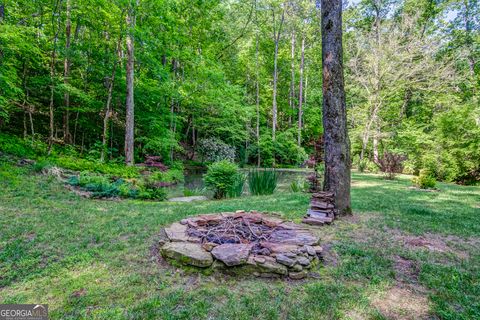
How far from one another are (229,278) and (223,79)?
10.2 m

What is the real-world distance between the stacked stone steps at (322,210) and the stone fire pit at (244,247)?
0.53 metres

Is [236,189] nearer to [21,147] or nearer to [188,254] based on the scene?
[188,254]

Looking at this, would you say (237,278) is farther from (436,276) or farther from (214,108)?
(214,108)

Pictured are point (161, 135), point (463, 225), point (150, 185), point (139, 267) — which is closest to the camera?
point (139, 267)

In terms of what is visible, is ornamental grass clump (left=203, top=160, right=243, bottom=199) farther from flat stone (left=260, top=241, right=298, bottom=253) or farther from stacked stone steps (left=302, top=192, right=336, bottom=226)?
flat stone (left=260, top=241, right=298, bottom=253)

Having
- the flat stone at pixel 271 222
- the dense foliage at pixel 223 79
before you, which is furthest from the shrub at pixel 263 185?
the flat stone at pixel 271 222

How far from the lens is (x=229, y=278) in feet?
6.09

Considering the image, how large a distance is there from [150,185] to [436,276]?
502cm

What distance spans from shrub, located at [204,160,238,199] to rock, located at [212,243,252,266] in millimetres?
3440

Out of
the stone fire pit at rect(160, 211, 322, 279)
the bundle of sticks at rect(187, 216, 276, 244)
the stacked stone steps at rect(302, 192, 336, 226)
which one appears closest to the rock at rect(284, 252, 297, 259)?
the stone fire pit at rect(160, 211, 322, 279)

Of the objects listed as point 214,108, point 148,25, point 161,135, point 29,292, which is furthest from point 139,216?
point 214,108

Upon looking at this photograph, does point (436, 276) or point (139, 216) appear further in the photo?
point (139, 216)

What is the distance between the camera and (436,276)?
187 centimetres

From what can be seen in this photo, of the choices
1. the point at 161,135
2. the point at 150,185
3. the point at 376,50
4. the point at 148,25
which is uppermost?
the point at 376,50
